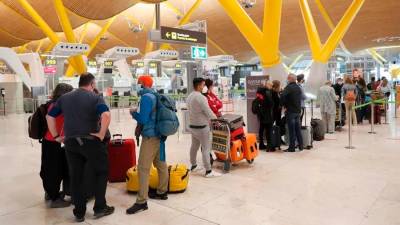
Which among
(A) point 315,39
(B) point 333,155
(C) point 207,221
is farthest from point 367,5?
Result: (C) point 207,221

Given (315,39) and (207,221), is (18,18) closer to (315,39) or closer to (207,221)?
(315,39)

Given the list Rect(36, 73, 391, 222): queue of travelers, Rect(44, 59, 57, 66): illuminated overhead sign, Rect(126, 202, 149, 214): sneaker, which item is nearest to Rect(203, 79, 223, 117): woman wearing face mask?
Rect(36, 73, 391, 222): queue of travelers

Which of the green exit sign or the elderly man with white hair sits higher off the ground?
the green exit sign

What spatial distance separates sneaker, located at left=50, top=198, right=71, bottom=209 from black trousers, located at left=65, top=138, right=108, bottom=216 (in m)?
0.61

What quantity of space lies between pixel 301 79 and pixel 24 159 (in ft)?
22.2

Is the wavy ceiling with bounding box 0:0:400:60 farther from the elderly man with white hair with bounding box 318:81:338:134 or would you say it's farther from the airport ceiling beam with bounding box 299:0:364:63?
the elderly man with white hair with bounding box 318:81:338:134

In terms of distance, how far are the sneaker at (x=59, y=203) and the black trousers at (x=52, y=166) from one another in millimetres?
54

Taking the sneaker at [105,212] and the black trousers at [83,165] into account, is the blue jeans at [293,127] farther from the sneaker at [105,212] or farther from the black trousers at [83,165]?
the black trousers at [83,165]

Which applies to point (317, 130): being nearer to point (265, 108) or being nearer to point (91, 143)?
point (265, 108)

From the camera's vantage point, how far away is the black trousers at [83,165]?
3752 millimetres

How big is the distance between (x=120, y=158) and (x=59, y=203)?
42.6 inches

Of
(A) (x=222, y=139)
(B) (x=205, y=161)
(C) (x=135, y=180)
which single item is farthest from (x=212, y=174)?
(C) (x=135, y=180)

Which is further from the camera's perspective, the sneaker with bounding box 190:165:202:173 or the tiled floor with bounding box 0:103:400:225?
the sneaker with bounding box 190:165:202:173

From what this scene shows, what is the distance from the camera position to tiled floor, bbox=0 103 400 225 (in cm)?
384
